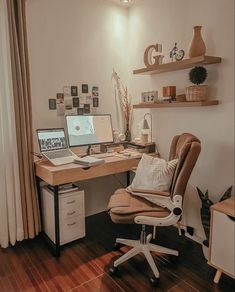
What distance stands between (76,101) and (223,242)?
6.43 feet

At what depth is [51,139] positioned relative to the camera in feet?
8.02

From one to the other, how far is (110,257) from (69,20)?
2.39 m

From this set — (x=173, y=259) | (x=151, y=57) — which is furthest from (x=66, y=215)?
(x=151, y=57)

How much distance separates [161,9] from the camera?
2.59 metres

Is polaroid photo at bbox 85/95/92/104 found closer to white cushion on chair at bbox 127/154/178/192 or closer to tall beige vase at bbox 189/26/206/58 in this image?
white cushion on chair at bbox 127/154/178/192

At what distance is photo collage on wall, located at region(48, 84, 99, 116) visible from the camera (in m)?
2.64

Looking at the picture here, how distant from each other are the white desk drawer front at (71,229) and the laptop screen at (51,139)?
711 mm

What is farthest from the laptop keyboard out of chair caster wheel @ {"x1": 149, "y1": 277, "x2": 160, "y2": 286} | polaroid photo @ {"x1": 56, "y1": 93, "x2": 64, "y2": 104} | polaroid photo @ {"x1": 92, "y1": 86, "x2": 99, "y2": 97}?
chair caster wheel @ {"x1": 149, "y1": 277, "x2": 160, "y2": 286}

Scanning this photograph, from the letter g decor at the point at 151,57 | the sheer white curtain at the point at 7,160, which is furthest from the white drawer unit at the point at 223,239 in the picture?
the sheer white curtain at the point at 7,160

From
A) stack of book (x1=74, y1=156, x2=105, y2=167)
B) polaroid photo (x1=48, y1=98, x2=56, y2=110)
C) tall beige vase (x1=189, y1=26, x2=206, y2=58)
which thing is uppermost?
tall beige vase (x1=189, y1=26, x2=206, y2=58)

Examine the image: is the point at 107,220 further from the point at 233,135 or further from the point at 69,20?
the point at 69,20

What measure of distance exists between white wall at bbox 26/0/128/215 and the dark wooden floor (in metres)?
0.76

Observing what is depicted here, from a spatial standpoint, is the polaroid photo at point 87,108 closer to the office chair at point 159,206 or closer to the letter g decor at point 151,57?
the letter g decor at point 151,57

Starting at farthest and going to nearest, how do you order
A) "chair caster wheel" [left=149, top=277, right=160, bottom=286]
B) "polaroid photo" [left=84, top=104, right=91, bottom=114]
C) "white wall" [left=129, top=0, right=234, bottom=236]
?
"polaroid photo" [left=84, top=104, right=91, bottom=114] → "white wall" [left=129, top=0, right=234, bottom=236] → "chair caster wheel" [left=149, top=277, right=160, bottom=286]
